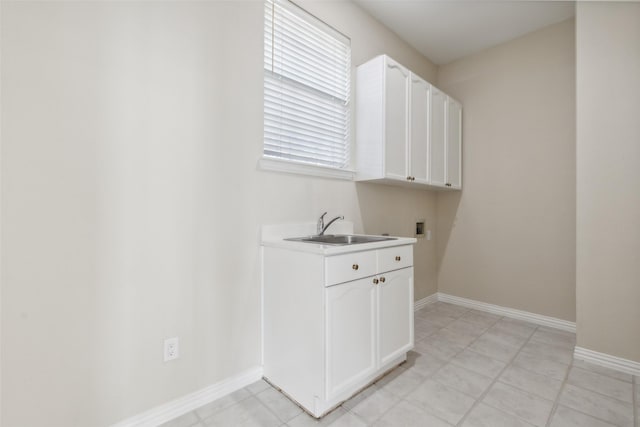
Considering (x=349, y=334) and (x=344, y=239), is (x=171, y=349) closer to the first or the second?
(x=349, y=334)

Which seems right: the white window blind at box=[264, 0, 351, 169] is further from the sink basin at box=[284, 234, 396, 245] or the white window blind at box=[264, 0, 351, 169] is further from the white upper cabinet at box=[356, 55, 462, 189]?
the sink basin at box=[284, 234, 396, 245]

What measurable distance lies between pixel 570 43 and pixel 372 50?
5.82 feet

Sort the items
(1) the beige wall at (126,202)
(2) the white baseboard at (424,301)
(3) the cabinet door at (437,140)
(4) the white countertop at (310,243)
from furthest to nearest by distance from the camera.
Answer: (2) the white baseboard at (424,301) < (3) the cabinet door at (437,140) < (4) the white countertop at (310,243) < (1) the beige wall at (126,202)

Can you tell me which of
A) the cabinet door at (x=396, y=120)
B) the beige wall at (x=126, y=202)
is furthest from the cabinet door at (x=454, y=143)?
the beige wall at (x=126, y=202)

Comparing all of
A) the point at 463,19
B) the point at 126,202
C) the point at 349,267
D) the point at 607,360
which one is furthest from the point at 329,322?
the point at 463,19

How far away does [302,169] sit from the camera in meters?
2.03

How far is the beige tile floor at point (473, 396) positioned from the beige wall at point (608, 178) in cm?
33

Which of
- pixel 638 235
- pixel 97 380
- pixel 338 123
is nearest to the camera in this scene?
pixel 97 380

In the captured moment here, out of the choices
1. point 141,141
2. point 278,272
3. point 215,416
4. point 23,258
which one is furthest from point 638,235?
point 23,258

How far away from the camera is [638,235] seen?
1.91 metres

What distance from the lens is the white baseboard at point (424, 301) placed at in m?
3.14

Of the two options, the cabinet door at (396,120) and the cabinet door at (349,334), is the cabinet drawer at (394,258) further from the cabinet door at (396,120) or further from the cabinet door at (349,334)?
the cabinet door at (396,120)

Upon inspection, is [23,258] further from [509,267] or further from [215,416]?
[509,267]

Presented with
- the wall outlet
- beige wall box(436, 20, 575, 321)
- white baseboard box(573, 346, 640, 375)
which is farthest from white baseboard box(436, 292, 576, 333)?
the wall outlet
